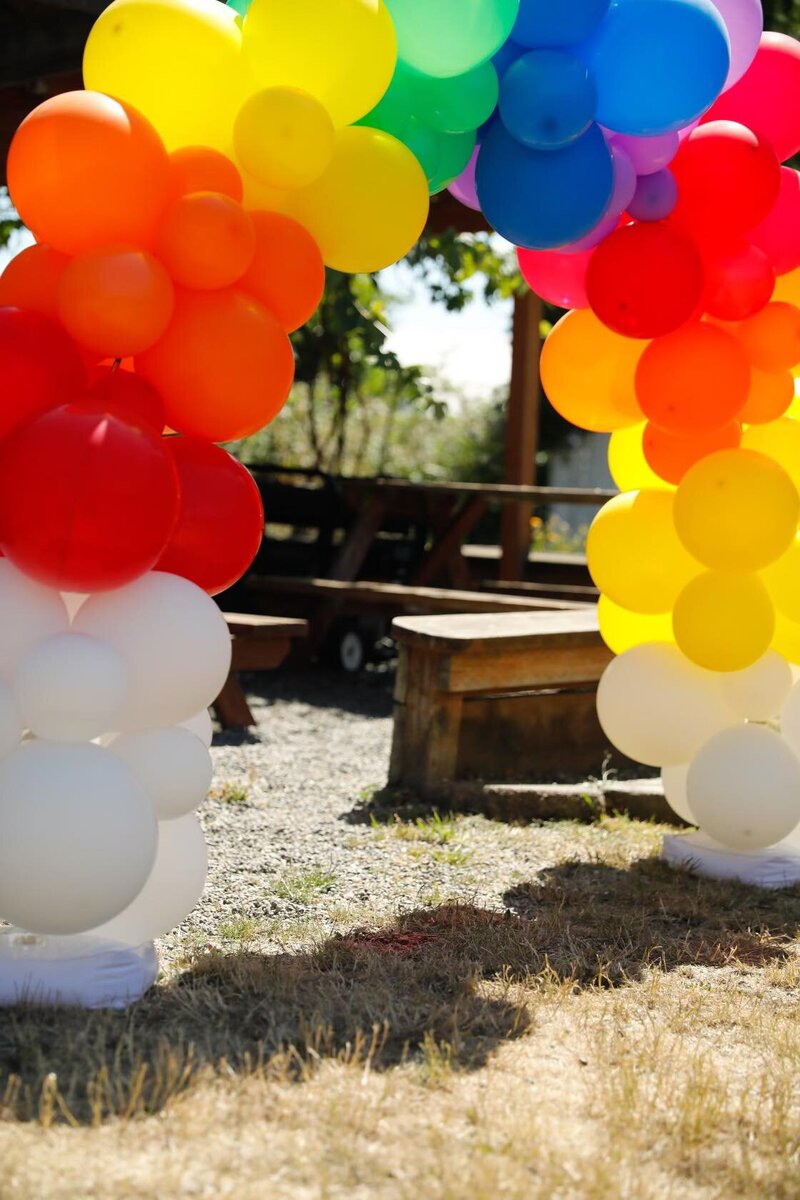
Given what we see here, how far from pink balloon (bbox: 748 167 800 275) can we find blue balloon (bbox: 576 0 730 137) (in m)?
0.53

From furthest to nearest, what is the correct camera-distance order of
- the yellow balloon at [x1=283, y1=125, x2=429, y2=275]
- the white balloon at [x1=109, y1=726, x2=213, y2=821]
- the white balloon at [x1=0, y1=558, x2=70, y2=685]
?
the yellow balloon at [x1=283, y1=125, x2=429, y2=275]
the white balloon at [x1=109, y1=726, x2=213, y2=821]
the white balloon at [x1=0, y1=558, x2=70, y2=685]

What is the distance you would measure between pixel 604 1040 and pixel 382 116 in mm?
2141

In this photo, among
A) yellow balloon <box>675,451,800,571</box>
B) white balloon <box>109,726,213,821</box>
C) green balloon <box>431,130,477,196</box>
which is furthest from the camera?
yellow balloon <box>675,451,800,571</box>

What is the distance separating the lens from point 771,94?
11.2 ft

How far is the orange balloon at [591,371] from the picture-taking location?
3.63 metres

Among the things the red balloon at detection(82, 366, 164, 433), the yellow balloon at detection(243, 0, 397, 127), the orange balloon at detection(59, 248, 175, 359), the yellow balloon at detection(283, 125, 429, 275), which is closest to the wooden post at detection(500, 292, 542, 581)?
the yellow balloon at detection(283, 125, 429, 275)

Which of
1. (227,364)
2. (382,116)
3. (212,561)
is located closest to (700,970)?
(212,561)

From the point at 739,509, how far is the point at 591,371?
590 mm

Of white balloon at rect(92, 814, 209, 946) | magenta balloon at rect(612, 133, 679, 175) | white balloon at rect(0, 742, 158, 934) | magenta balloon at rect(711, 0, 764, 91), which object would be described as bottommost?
white balloon at rect(92, 814, 209, 946)

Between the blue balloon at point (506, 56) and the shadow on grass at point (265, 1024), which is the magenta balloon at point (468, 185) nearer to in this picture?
the blue balloon at point (506, 56)

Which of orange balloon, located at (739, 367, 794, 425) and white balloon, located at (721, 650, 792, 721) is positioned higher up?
orange balloon, located at (739, 367, 794, 425)

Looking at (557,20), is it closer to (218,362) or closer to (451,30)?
(451,30)

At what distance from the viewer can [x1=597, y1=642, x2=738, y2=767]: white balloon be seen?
374 centimetres

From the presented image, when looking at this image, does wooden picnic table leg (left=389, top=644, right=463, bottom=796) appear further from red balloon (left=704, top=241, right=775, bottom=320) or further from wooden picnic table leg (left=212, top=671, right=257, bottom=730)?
red balloon (left=704, top=241, right=775, bottom=320)
